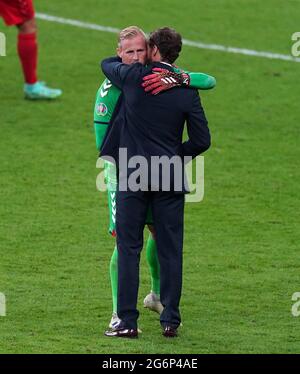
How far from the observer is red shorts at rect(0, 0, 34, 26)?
458 inches

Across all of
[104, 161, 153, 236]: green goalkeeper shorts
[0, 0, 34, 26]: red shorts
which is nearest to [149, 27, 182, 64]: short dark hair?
[104, 161, 153, 236]: green goalkeeper shorts

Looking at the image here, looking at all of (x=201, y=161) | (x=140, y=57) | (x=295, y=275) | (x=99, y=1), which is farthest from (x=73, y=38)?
(x=140, y=57)

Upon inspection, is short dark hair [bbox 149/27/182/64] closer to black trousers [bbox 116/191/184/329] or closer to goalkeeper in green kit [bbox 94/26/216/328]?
goalkeeper in green kit [bbox 94/26/216/328]

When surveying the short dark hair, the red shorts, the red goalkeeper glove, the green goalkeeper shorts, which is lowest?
the green goalkeeper shorts

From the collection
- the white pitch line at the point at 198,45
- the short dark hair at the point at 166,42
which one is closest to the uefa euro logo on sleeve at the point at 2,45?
the white pitch line at the point at 198,45

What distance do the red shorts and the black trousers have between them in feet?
17.7

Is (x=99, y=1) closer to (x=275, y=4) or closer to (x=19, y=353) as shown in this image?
(x=275, y=4)

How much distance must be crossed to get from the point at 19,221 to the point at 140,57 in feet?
9.46

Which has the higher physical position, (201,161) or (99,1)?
(99,1)

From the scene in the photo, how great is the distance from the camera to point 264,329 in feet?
22.6

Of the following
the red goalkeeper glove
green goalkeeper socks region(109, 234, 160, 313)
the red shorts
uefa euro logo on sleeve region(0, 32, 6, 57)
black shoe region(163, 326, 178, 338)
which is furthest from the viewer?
uefa euro logo on sleeve region(0, 32, 6, 57)

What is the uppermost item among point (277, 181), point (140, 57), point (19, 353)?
point (140, 57)

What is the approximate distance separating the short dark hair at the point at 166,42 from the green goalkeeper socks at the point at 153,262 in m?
1.09

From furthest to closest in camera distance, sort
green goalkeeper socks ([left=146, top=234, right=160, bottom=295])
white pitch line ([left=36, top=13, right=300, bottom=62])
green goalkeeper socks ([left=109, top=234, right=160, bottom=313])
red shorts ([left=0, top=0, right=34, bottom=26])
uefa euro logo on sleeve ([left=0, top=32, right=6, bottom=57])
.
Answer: white pitch line ([left=36, top=13, right=300, bottom=62]) < uefa euro logo on sleeve ([left=0, top=32, right=6, bottom=57]) < red shorts ([left=0, top=0, right=34, bottom=26]) < green goalkeeper socks ([left=146, top=234, right=160, bottom=295]) < green goalkeeper socks ([left=109, top=234, right=160, bottom=313])
